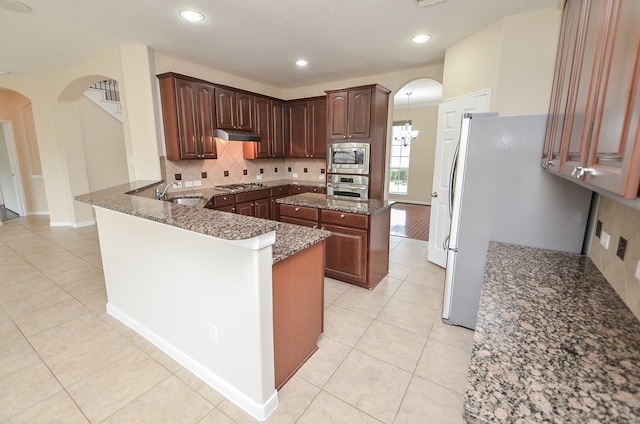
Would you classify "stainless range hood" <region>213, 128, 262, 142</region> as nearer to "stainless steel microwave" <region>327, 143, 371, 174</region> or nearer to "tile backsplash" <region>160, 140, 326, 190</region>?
"tile backsplash" <region>160, 140, 326, 190</region>

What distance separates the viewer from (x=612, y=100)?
77 centimetres

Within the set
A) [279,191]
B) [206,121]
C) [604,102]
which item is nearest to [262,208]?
[279,191]

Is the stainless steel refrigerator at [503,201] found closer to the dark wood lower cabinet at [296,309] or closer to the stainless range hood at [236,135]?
the dark wood lower cabinet at [296,309]

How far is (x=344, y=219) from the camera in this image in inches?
116

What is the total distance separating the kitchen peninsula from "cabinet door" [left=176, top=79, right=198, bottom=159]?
1712 mm

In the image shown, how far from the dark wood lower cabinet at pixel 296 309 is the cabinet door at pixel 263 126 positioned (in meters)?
3.44

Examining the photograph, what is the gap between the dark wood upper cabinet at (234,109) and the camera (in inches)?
162

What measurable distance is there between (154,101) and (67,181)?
3075 millimetres

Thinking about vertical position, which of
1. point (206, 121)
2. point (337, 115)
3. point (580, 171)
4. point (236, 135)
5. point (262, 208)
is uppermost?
point (337, 115)

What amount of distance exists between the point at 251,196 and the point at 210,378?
2.95m

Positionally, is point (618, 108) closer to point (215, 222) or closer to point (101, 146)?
point (215, 222)

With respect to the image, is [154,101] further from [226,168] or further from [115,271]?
[115,271]

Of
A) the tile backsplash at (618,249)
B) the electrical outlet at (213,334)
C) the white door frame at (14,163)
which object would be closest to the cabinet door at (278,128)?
the electrical outlet at (213,334)

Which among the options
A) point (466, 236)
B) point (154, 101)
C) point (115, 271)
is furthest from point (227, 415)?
point (154, 101)
